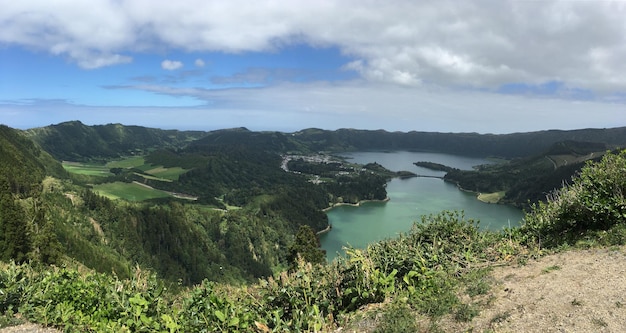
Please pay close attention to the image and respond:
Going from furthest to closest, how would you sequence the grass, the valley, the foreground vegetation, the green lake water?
the grass < the green lake water < the valley < the foreground vegetation

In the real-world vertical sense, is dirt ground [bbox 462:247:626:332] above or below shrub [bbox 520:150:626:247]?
A: below

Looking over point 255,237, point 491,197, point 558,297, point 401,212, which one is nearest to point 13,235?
A: point 558,297

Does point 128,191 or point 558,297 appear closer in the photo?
point 558,297

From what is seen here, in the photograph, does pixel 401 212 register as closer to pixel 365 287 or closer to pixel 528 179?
pixel 528 179

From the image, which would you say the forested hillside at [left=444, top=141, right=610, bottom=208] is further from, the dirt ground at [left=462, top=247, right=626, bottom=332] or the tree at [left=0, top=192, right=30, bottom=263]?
the tree at [left=0, top=192, right=30, bottom=263]

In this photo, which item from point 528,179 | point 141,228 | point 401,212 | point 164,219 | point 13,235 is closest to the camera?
point 13,235

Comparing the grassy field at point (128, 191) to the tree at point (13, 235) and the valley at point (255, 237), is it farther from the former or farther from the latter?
the tree at point (13, 235)

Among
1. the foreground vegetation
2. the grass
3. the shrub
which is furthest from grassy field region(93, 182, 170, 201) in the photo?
the shrub

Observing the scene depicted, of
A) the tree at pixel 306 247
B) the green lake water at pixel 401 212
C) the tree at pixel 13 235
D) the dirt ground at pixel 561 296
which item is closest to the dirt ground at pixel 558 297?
the dirt ground at pixel 561 296
